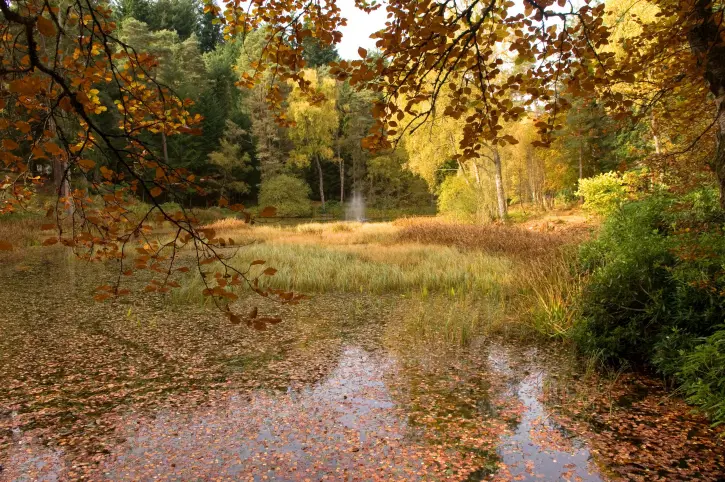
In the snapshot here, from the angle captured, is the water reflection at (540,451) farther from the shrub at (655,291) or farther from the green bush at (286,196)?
the green bush at (286,196)

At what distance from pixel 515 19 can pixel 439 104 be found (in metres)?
15.4

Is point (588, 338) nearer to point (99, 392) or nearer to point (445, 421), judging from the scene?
point (445, 421)

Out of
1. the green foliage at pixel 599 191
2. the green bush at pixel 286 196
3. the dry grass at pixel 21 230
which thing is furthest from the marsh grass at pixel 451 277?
the green bush at pixel 286 196

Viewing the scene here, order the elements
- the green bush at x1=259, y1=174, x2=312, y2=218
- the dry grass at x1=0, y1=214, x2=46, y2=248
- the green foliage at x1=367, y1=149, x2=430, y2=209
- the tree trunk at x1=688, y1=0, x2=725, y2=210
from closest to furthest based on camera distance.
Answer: the tree trunk at x1=688, y1=0, x2=725, y2=210, the dry grass at x1=0, y1=214, x2=46, y2=248, the green bush at x1=259, y1=174, x2=312, y2=218, the green foliage at x1=367, y1=149, x2=430, y2=209

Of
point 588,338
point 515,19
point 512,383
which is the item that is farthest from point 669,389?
point 515,19

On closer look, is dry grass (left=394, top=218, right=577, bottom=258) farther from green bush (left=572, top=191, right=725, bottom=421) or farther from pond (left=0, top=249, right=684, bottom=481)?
pond (left=0, top=249, right=684, bottom=481)

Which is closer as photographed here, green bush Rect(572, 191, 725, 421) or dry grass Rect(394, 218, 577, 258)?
green bush Rect(572, 191, 725, 421)

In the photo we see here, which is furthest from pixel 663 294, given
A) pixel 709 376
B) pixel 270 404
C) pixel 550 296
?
pixel 270 404

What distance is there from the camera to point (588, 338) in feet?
14.2

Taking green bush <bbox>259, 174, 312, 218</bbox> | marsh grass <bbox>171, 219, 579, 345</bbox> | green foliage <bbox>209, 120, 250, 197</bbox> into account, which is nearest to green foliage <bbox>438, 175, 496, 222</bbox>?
marsh grass <bbox>171, 219, 579, 345</bbox>

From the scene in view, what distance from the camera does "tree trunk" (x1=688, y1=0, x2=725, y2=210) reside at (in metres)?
2.79

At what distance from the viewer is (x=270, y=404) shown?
3.43m

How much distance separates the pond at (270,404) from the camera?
2652 millimetres

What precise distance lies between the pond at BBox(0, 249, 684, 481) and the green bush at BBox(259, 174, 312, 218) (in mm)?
23522
